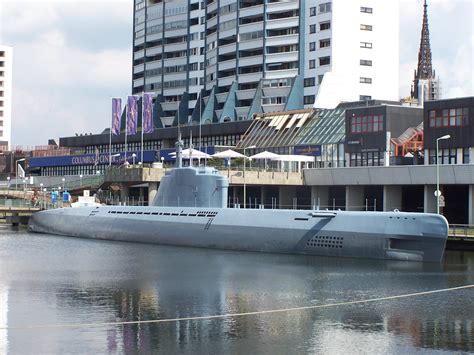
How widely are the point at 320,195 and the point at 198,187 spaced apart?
1076 inches

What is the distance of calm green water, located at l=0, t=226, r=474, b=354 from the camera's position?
86.0 feet

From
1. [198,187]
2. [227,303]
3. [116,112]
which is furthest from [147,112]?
[227,303]

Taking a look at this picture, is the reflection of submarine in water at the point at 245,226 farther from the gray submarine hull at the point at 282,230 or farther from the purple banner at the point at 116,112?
the purple banner at the point at 116,112

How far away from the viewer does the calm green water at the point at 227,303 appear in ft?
86.0

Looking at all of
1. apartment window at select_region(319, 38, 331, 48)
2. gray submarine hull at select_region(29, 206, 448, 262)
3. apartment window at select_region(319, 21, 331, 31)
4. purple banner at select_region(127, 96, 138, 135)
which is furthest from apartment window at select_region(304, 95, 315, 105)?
gray submarine hull at select_region(29, 206, 448, 262)

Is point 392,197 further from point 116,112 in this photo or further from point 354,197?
point 116,112

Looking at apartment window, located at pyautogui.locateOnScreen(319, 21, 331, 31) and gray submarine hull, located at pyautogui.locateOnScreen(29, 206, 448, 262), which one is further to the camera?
apartment window, located at pyautogui.locateOnScreen(319, 21, 331, 31)

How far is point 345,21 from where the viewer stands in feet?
371

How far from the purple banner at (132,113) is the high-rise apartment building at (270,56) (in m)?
12.7

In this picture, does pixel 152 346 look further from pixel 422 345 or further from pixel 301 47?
pixel 301 47

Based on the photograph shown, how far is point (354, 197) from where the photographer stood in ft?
259

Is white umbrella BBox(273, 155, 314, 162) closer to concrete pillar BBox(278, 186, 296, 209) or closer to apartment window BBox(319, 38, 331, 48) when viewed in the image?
concrete pillar BBox(278, 186, 296, 209)

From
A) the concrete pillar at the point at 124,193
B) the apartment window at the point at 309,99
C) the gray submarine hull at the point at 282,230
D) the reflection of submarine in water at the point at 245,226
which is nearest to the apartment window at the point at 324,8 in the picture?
the apartment window at the point at 309,99

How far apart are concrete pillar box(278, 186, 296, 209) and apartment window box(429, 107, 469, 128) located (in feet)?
64.7
